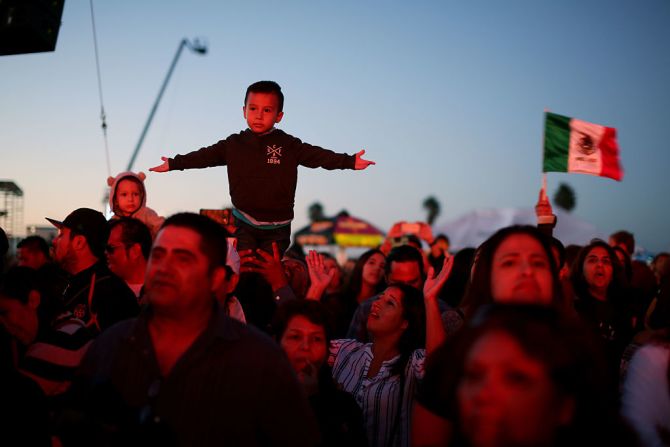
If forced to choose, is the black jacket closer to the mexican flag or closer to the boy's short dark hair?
the boy's short dark hair

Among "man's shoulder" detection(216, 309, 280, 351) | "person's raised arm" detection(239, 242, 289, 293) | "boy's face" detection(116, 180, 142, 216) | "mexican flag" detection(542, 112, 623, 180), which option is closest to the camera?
"man's shoulder" detection(216, 309, 280, 351)

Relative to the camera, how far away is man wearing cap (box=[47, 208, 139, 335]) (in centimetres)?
409

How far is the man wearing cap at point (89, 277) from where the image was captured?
13.4ft

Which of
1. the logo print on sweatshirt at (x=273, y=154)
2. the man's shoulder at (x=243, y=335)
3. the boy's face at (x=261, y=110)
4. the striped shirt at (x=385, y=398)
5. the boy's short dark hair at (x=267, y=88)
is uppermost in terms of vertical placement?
the boy's short dark hair at (x=267, y=88)

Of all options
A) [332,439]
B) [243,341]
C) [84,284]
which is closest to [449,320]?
[332,439]

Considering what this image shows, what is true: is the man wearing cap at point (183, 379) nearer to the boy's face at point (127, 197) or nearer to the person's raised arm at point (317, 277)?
the person's raised arm at point (317, 277)

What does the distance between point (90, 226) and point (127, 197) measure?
1.15 meters

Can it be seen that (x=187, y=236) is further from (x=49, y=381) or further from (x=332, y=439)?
(x=332, y=439)

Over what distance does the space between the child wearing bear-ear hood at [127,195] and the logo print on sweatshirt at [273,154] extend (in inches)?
45.9

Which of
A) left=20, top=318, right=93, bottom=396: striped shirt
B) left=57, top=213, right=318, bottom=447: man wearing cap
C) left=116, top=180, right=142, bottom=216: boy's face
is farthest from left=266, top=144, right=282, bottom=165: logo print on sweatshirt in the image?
left=57, top=213, right=318, bottom=447: man wearing cap

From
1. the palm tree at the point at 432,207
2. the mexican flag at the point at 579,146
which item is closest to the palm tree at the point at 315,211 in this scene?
the palm tree at the point at 432,207

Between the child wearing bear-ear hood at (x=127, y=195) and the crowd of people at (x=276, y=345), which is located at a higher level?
the child wearing bear-ear hood at (x=127, y=195)

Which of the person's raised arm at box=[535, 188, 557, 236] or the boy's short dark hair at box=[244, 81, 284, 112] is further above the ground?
the boy's short dark hair at box=[244, 81, 284, 112]

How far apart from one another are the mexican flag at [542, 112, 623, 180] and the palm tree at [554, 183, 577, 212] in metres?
68.7
